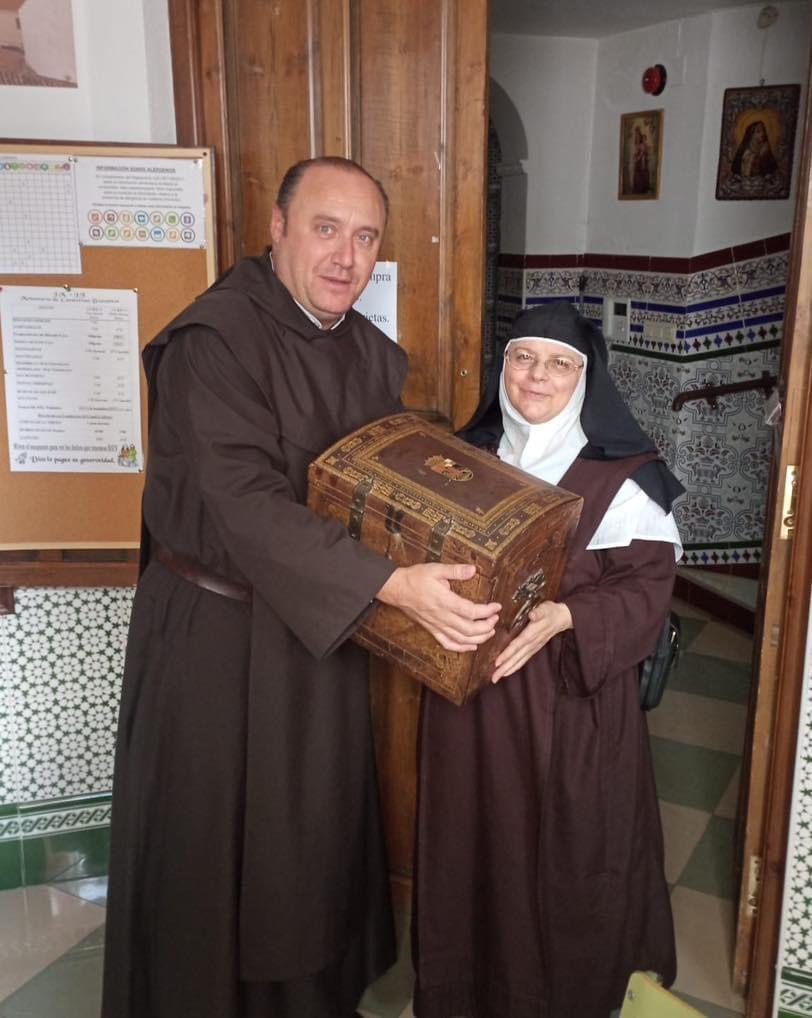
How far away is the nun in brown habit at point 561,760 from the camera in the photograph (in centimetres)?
192

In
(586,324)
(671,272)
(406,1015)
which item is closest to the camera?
(586,324)

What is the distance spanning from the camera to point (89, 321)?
8.03ft

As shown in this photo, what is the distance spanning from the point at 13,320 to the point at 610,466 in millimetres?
1499

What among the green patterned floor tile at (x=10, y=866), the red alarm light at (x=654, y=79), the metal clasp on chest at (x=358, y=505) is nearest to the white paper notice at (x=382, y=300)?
the metal clasp on chest at (x=358, y=505)

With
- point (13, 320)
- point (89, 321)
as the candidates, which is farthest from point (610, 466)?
point (13, 320)

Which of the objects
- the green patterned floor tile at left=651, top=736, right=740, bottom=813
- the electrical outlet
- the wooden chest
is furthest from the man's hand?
the electrical outlet

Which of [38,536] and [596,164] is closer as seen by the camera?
[38,536]

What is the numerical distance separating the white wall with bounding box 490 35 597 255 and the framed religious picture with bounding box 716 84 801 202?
3.16 feet

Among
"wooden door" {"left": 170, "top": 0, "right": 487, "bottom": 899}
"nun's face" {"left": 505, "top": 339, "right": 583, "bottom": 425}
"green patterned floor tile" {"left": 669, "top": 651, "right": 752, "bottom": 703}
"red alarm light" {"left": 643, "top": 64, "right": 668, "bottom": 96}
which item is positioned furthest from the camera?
"red alarm light" {"left": 643, "top": 64, "right": 668, "bottom": 96}

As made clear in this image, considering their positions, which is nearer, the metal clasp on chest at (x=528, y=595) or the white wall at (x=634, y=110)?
the metal clasp on chest at (x=528, y=595)

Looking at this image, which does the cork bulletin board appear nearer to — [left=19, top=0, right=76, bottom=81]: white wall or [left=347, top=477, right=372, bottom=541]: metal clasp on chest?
[left=19, top=0, right=76, bottom=81]: white wall

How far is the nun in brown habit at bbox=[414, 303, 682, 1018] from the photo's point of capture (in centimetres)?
192

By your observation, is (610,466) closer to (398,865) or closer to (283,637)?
(283,637)

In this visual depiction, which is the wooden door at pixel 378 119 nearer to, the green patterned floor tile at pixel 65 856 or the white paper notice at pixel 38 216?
the white paper notice at pixel 38 216
